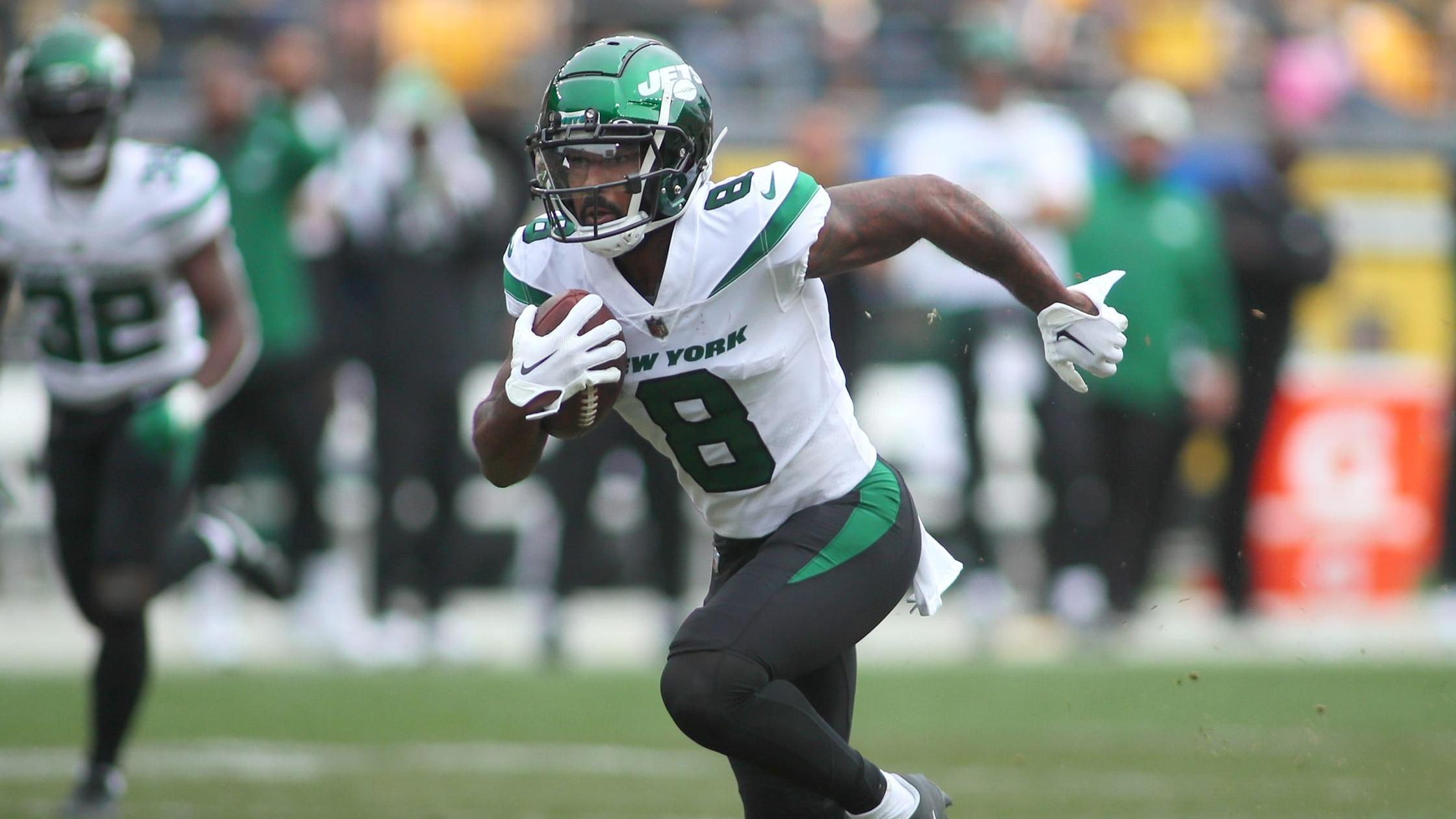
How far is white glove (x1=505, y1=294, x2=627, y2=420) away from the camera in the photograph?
3.55m

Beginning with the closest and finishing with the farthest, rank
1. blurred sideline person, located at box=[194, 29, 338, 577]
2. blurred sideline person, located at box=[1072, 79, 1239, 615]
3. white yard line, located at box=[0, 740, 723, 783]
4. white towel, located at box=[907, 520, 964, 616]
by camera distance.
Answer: white towel, located at box=[907, 520, 964, 616] → white yard line, located at box=[0, 740, 723, 783] → blurred sideline person, located at box=[194, 29, 338, 577] → blurred sideline person, located at box=[1072, 79, 1239, 615]

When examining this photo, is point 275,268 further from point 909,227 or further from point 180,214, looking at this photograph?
point 909,227

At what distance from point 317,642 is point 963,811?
173 inches

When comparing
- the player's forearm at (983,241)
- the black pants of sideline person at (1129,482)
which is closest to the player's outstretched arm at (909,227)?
the player's forearm at (983,241)

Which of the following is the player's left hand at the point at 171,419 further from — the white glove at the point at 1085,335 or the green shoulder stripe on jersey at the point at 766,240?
the white glove at the point at 1085,335

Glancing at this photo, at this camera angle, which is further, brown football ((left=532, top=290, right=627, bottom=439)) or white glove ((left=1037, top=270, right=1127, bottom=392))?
white glove ((left=1037, top=270, right=1127, bottom=392))

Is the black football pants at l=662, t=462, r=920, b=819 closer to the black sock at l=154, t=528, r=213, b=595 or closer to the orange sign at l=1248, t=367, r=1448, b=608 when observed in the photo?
the black sock at l=154, t=528, r=213, b=595

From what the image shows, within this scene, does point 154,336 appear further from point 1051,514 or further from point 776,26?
point 776,26

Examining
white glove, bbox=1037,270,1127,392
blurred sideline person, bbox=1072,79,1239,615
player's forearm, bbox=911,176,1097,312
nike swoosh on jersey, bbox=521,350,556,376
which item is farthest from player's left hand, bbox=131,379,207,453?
blurred sideline person, bbox=1072,79,1239,615

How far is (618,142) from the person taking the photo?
3711 mm

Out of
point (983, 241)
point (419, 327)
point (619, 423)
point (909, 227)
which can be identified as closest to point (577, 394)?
point (909, 227)


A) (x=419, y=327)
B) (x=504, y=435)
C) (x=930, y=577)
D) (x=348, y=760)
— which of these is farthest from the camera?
(x=419, y=327)

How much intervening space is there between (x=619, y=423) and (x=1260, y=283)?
10.5 feet

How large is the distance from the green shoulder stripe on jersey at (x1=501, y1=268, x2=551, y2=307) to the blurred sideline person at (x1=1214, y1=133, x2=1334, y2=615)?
5.85 m
